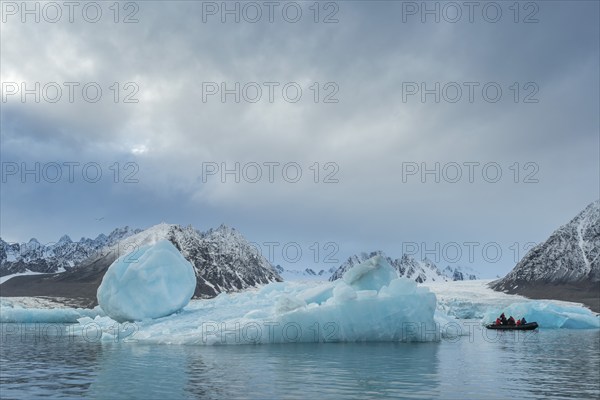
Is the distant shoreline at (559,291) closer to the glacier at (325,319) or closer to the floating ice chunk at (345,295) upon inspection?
the glacier at (325,319)

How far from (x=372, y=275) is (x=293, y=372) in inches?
709

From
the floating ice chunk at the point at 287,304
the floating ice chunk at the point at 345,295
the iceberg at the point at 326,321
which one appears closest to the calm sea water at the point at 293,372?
the iceberg at the point at 326,321

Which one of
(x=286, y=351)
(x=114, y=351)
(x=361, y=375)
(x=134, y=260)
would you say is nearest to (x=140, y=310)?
(x=134, y=260)

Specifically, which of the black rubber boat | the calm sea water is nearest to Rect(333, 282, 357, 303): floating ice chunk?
the calm sea water

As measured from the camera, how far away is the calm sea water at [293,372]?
1625cm

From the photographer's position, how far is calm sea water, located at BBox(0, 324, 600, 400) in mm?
16250

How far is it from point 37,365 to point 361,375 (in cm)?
1261

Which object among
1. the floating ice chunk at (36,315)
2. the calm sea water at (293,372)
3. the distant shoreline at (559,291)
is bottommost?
the distant shoreline at (559,291)

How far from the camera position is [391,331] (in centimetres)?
3397

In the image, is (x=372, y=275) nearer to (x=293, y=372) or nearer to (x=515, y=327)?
(x=293, y=372)

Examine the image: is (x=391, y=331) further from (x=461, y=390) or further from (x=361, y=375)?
(x=461, y=390)

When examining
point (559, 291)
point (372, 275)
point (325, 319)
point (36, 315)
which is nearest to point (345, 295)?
point (325, 319)

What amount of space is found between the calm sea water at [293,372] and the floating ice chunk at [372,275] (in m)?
6.09

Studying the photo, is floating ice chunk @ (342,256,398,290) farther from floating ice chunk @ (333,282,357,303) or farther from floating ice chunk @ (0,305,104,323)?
floating ice chunk @ (0,305,104,323)
